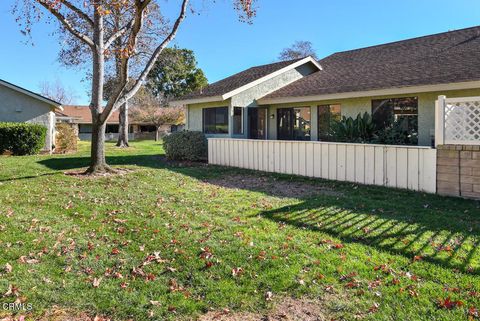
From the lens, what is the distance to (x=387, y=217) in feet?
21.1

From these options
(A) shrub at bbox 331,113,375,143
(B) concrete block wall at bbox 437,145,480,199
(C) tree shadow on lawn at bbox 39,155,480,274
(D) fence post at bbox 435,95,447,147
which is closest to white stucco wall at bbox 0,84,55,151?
(C) tree shadow on lawn at bbox 39,155,480,274

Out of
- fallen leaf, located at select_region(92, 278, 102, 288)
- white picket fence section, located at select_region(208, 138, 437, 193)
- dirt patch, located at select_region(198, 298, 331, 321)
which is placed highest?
white picket fence section, located at select_region(208, 138, 437, 193)

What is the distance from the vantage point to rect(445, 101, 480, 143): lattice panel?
7.88m

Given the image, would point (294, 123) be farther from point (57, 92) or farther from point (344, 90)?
point (57, 92)

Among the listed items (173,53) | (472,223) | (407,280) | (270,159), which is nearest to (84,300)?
(407,280)

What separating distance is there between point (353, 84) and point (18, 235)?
38.8 ft

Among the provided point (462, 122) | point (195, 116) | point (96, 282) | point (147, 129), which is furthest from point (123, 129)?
point (96, 282)

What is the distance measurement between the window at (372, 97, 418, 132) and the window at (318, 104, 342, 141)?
63.0 inches

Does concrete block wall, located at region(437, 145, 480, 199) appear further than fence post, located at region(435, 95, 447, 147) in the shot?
No

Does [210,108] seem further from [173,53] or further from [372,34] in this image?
[372,34]

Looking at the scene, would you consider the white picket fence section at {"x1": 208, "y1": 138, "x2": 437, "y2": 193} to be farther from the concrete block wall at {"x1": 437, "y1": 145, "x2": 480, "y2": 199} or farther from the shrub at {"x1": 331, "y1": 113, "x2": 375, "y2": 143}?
the shrub at {"x1": 331, "y1": 113, "x2": 375, "y2": 143}

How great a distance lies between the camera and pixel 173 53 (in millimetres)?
26594

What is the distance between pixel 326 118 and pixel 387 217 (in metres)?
9.55

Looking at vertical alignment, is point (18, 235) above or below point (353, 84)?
below
